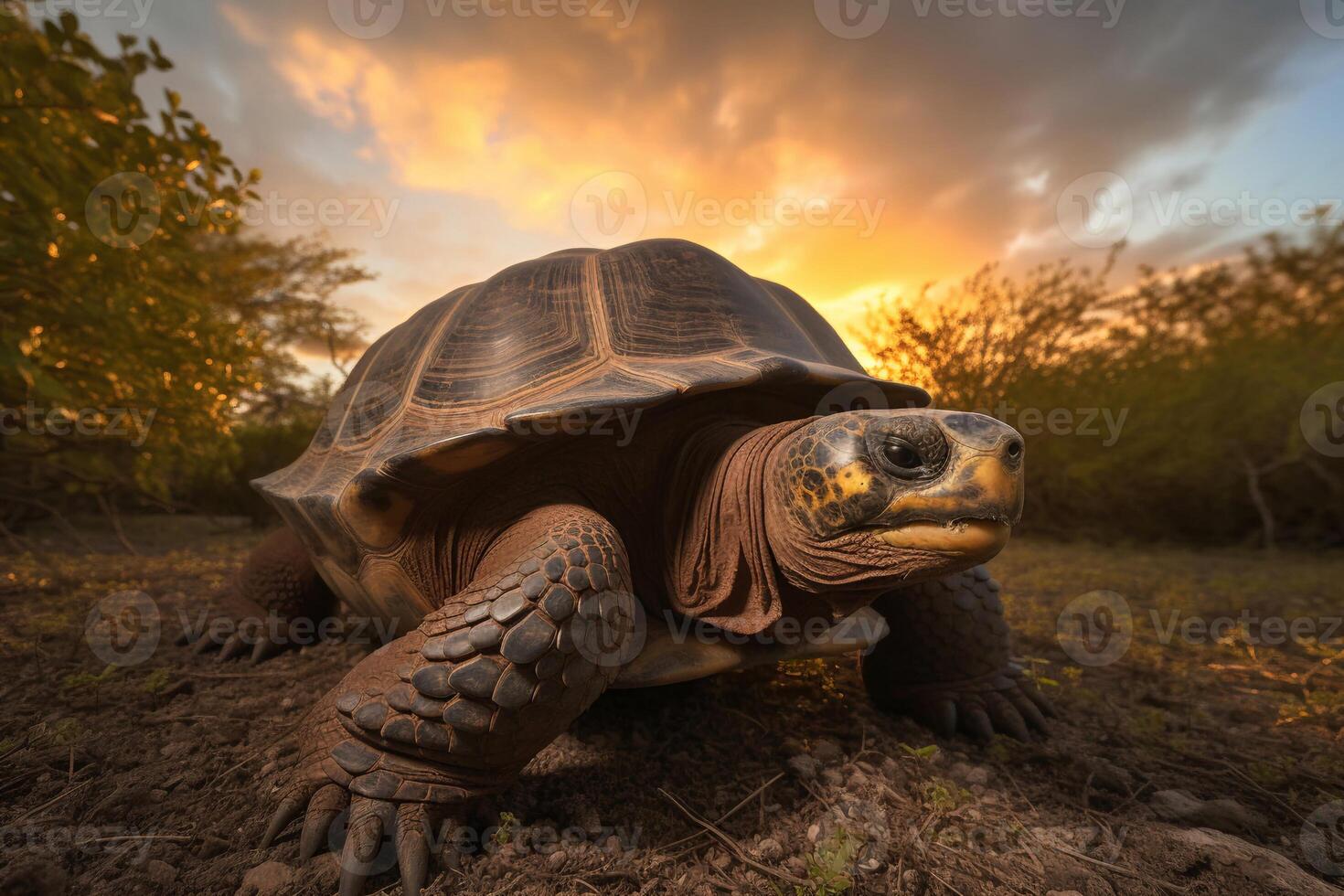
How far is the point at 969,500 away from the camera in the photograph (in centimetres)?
119

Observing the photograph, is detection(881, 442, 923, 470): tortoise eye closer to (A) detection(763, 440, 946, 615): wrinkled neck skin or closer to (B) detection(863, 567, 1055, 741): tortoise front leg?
(A) detection(763, 440, 946, 615): wrinkled neck skin

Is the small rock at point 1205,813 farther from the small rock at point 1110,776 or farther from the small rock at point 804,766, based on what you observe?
the small rock at point 804,766

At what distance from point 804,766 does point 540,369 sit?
1.48 meters

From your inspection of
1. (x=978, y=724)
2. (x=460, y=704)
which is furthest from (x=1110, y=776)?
(x=460, y=704)

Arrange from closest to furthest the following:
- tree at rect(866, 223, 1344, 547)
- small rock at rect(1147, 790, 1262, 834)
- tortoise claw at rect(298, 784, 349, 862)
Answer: tortoise claw at rect(298, 784, 349, 862)
small rock at rect(1147, 790, 1262, 834)
tree at rect(866, 223, 1344, 547)

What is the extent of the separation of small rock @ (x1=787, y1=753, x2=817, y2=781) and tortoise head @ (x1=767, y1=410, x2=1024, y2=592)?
1.84 feet

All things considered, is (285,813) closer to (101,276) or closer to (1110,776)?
(1110,776)

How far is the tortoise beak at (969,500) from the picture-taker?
1195 mm

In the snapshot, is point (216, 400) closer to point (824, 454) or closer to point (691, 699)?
point (691, 699)

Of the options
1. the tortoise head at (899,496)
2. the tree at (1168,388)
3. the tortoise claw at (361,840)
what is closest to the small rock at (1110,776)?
the tortoise head at (899,496)

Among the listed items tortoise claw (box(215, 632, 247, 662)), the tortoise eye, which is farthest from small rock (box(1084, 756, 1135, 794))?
tortoise claw (box(215, 632, 247, 662))

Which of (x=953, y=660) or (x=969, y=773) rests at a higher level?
(x=953, y=660)

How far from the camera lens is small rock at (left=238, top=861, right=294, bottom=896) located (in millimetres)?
1069

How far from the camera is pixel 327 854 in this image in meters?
1.19
